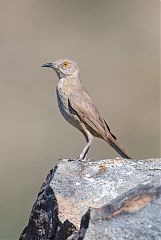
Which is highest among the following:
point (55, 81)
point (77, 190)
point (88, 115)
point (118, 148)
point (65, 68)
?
point (55, 81)

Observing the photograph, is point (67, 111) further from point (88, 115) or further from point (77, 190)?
point (77, 190)

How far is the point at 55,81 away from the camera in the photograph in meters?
20.8

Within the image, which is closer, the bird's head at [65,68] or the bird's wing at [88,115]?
the bird's wing at [88,115]

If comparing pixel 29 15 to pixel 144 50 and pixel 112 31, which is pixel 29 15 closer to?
pixel 112 31

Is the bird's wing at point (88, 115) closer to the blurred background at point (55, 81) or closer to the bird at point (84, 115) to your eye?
the bird at point (84, 115)

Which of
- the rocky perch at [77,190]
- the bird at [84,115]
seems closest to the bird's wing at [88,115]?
the bird at [84,115]

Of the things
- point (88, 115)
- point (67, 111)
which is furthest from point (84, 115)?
point (67, 111)

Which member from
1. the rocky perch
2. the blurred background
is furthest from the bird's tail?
the rocky perch

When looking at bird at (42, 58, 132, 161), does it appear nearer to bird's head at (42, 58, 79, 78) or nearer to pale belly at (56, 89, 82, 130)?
pale belly at (56, 89, 82, 130)

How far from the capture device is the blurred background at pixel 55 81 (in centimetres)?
1596

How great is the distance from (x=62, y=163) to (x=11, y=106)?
1193 cm

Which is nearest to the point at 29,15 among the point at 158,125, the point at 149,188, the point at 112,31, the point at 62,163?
the point at 112,31

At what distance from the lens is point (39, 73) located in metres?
22.0

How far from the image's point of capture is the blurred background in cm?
1596
